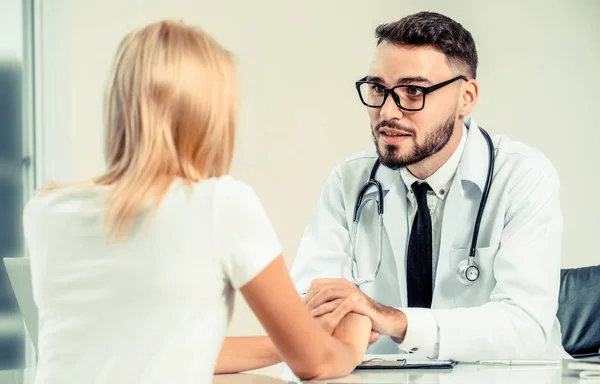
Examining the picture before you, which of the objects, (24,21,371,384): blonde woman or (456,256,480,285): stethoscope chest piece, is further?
(456,256,480,285): stethoscope chest piece

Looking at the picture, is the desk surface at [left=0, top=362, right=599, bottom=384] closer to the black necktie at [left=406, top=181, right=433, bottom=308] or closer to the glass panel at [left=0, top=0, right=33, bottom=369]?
the black necktie at [left=406, top=181, right=433, bottom=308]

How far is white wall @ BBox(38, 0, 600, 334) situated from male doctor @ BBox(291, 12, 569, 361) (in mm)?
1791

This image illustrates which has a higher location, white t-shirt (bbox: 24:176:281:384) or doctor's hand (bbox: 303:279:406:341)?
white t-shirt (bbox: 24:176:281:384)

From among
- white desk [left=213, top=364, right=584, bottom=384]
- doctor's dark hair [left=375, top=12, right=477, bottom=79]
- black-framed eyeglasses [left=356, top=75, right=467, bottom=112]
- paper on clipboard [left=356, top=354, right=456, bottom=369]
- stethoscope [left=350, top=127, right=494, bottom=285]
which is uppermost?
doctor's dark hair [left=375, top=12, right=477, bottom=79]

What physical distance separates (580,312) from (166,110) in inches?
60.9

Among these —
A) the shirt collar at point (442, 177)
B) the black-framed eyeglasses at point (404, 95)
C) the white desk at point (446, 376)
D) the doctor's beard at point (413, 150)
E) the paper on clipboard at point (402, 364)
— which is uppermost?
the black-framed eyeglasses at point (404, 95)

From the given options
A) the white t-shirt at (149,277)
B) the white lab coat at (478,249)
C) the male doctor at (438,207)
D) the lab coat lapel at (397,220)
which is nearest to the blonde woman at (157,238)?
the white t-shirt at (149,277)

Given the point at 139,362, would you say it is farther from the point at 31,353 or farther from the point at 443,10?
the point at 443,10

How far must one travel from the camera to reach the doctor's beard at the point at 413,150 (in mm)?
2059

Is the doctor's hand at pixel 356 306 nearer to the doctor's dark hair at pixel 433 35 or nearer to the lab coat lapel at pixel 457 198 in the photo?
the lab coat lapel at pixel 457 198

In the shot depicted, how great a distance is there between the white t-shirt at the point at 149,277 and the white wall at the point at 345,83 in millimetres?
2829

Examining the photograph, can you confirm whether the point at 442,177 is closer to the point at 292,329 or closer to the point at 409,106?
the point at 409,106

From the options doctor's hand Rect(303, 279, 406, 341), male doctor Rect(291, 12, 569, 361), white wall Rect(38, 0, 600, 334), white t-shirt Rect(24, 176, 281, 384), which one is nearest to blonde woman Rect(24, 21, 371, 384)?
white t-shirt Rect(24, 176, 281, 384)

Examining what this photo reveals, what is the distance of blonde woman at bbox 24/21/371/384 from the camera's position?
1021 millimetres
